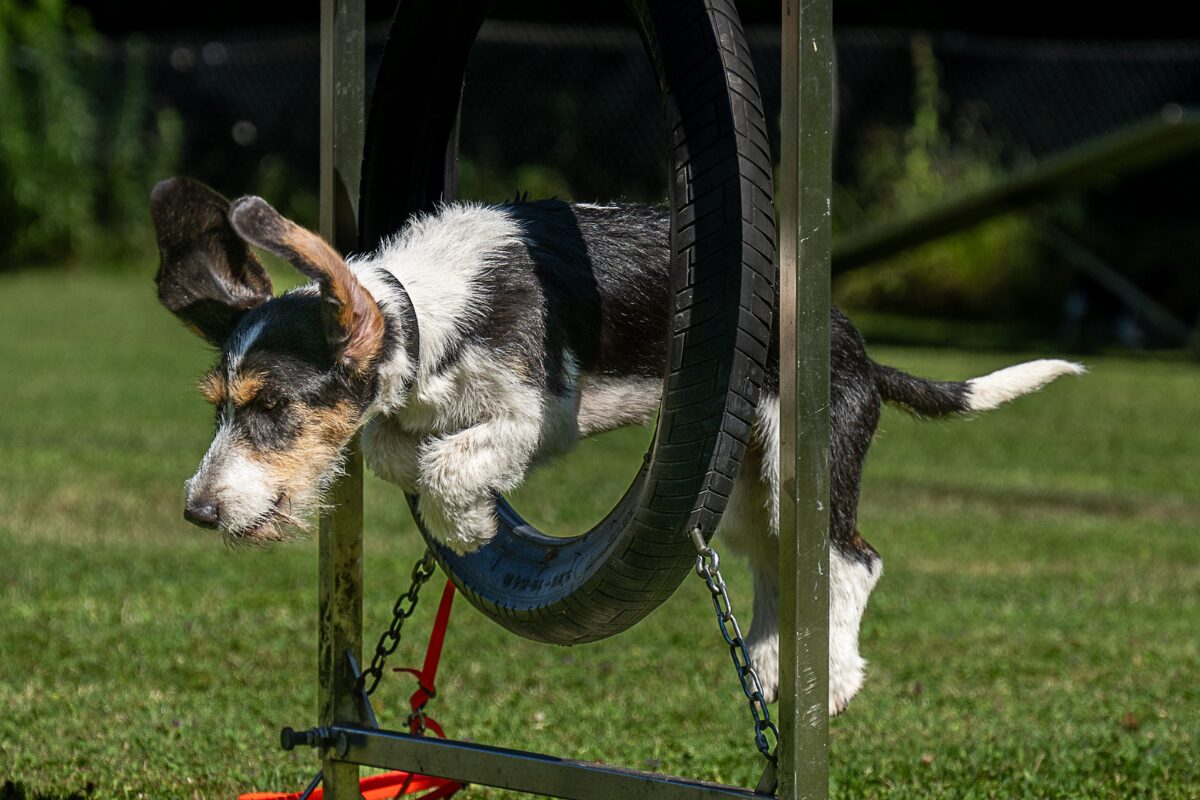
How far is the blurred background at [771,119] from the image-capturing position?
20266 mm

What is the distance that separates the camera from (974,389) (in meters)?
4.21

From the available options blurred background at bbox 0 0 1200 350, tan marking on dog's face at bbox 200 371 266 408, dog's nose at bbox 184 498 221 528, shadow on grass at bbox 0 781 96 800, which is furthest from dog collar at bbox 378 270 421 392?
blurred background at bbox 0 0 1200 350

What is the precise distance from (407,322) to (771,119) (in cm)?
1535

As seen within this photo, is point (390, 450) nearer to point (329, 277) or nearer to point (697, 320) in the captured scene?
point (329, 277)

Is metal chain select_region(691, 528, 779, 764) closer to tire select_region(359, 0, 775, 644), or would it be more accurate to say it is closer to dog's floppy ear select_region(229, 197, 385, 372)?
tire select_region(359, 0, 775, 644)

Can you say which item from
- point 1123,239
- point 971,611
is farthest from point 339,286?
point 1123,239

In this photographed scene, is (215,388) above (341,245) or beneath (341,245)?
beneath

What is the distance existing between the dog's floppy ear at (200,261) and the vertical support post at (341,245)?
42 centimetres

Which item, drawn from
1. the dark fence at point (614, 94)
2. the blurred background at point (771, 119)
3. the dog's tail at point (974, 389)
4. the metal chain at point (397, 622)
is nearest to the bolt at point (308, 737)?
the metal chain at point (397, 622)

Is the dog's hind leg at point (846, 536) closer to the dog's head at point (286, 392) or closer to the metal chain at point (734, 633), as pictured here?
the metal chain at point (734, 633)

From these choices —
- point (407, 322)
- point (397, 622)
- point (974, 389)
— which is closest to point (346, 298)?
point (407, 322)

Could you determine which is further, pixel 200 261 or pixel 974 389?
pixel 974 389

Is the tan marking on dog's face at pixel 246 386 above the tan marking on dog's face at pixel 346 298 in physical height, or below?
below

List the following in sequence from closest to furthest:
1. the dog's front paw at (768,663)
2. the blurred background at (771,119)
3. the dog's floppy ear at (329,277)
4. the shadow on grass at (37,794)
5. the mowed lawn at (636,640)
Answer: the dog's floppy ear at (329,277), the dog's front paw at (768,663), the shadow on grass at (37,794), the mowed lawn at (636,640), the blurred background at (771,119)
